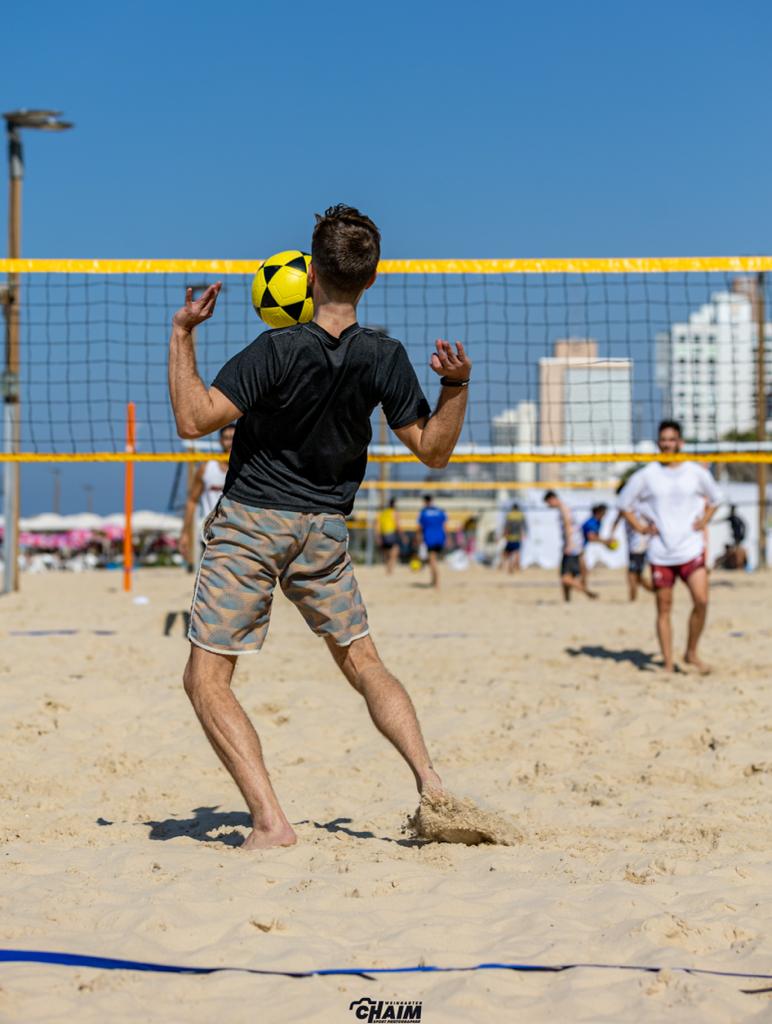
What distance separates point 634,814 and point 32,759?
2241 millimetres

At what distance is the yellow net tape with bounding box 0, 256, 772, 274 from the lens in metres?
6.77

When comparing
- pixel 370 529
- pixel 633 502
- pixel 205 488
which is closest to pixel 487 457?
pixel 633 502

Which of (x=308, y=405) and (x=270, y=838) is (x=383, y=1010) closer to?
(x=270, y=838)

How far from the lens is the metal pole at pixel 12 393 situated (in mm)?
11905

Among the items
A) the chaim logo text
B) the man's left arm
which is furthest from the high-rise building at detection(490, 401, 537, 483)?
the chaim logo text

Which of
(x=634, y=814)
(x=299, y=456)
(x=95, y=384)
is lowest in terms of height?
(x=634, y=814)

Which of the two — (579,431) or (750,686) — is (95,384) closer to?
(750,686)

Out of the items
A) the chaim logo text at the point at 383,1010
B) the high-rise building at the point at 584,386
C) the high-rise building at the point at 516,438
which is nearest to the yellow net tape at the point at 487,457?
A: the high-rise building at the point at 584,386

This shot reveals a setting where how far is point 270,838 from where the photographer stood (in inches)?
128

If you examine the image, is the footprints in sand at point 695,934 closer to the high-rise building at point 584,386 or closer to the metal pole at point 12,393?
the high-rise building at point 584,386

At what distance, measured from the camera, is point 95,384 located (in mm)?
7527

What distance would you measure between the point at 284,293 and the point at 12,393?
886 centimetres

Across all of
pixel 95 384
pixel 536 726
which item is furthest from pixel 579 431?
pixel 536 726

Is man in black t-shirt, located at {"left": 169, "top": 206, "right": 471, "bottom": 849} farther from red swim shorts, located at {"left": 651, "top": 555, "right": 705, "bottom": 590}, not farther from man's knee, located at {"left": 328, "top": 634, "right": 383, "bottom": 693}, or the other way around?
red swim shorts, located at {"left": 651, "top": 555, "right": 705, "bottom": 590}
